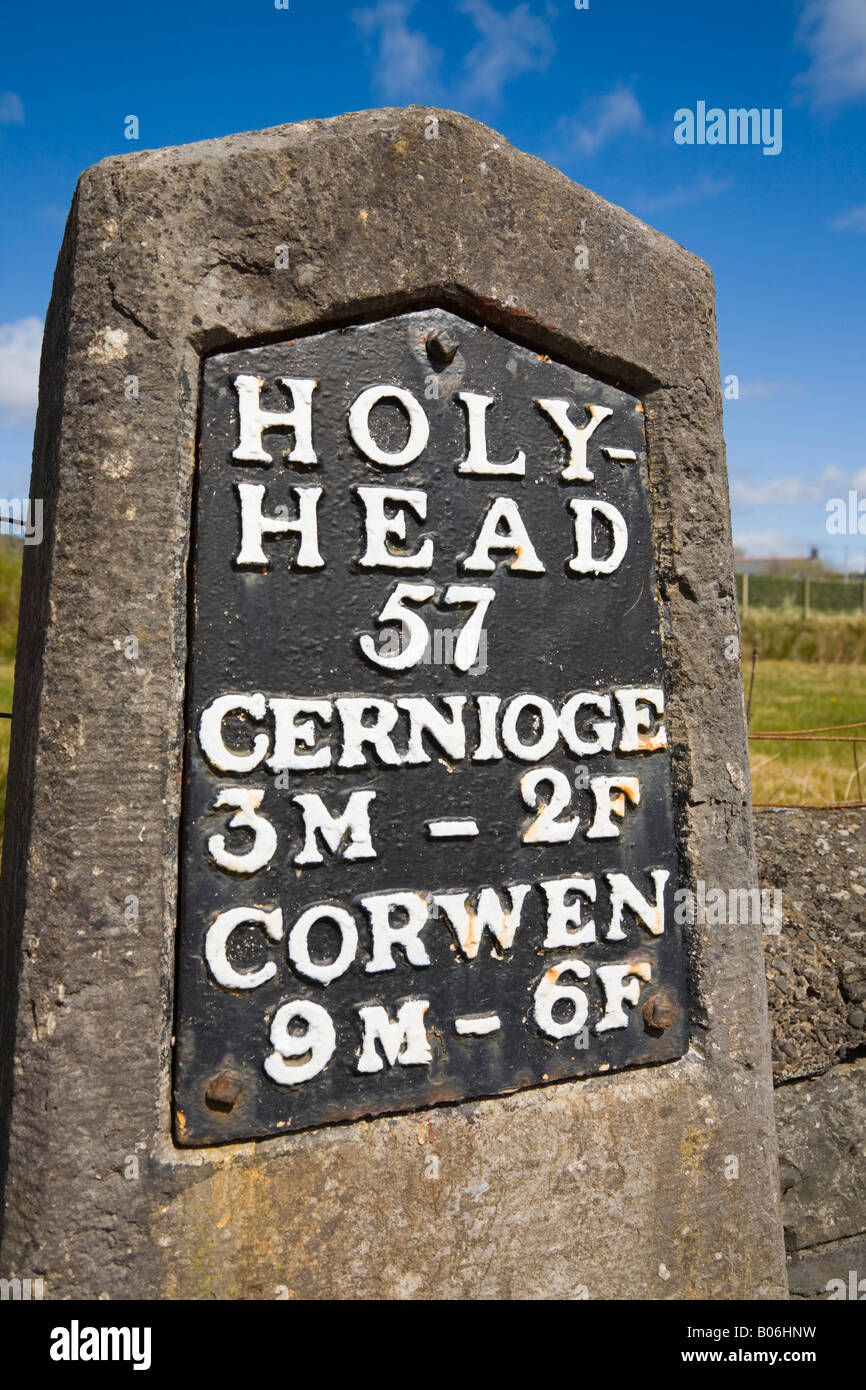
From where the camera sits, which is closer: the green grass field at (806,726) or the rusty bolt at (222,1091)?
the rusty bolt at (222,1091)

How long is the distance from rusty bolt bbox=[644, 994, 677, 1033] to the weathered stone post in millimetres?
10

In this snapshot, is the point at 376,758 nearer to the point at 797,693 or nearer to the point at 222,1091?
the point at 222,1091

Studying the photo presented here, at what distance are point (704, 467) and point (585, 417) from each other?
1.04ft

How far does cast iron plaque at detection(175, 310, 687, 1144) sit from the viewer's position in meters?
1.66

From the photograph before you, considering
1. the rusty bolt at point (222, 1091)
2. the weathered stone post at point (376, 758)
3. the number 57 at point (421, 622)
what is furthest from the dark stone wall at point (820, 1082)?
the rusty bolt at point (222, 1091)

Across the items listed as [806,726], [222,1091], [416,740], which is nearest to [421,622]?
[416,740]

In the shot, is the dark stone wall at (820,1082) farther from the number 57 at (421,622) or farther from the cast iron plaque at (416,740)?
the number 57 at (421,622)

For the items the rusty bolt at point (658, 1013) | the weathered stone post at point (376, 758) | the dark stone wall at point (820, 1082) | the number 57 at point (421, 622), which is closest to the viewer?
the weathered stone post at point (376, 758)

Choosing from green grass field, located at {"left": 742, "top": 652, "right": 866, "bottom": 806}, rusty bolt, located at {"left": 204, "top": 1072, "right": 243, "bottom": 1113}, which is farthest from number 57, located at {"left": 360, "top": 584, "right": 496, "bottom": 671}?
A: green grass field, located at {"left": 742, "top": 652, "right": 866, "bottom": 806}

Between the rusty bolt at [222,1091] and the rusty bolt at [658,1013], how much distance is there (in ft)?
2.80

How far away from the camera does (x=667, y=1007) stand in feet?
6.48

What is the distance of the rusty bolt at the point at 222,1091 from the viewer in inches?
63.6

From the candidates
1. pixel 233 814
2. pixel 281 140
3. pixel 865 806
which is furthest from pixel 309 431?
pixel 865 806
